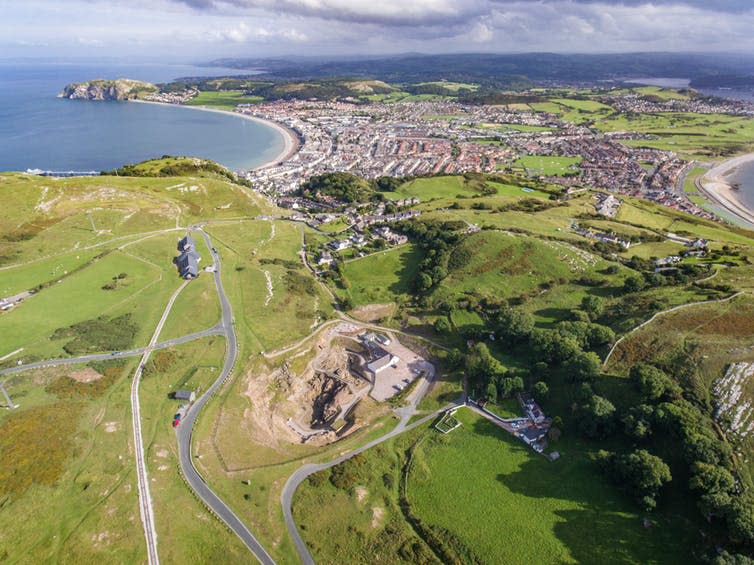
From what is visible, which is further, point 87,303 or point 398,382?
point 87,303

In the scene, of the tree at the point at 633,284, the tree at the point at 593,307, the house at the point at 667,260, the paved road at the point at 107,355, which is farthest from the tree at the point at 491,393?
the house at the point at 667,260

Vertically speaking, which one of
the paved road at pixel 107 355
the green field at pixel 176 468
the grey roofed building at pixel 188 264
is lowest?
the green field at pixel 176 468

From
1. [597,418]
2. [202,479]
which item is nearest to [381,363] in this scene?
[202,479]

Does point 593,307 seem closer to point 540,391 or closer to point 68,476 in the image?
point 540,391

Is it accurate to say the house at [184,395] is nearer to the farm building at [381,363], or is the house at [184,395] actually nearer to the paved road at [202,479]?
the paved road at [202,479]

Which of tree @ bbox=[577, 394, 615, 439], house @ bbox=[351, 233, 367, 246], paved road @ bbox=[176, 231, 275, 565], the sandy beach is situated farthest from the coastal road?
the sandy beach

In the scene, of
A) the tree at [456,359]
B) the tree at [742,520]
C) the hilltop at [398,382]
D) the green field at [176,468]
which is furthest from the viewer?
the tree at [456,359]

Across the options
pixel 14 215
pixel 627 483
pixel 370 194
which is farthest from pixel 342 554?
pixel 370 194
